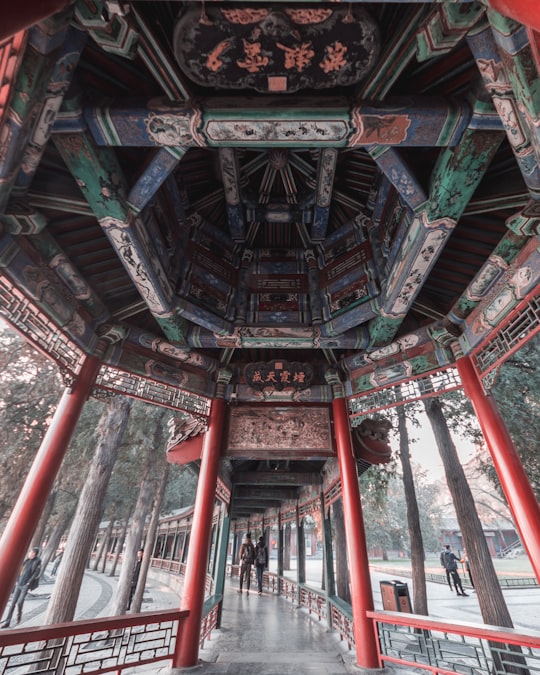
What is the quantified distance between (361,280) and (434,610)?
10838 mm

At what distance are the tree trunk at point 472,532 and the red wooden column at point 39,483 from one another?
8141mm

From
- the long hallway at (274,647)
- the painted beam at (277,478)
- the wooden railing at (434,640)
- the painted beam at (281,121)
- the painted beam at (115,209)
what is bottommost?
the long hallway at (274,647)

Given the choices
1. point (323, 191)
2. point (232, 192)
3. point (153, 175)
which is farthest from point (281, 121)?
point (232, 192)

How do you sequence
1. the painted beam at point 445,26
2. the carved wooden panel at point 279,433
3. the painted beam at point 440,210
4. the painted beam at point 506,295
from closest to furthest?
1. the painted beam at point 445,26
2. the painted beam at point 440,210
3. the painted beam at point 506,295
4. the carved wooden panel at point 279,433

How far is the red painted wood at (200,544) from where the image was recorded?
13.3ft

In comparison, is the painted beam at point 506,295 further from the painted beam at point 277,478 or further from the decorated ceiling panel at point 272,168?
the painted beam at point 277,478

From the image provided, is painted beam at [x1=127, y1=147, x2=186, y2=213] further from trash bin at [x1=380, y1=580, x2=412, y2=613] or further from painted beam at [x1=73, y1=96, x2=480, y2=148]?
trash bin at [x1=380, y1=580, x2=412, y2=613]

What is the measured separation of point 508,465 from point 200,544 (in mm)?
4195

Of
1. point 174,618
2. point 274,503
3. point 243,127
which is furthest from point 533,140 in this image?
point 274,503

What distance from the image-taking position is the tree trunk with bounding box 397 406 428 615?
26.4ft

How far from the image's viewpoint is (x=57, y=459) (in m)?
3.86

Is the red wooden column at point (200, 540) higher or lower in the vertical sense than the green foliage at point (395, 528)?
lower

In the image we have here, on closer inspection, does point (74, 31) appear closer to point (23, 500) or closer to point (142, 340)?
point (142, 340)

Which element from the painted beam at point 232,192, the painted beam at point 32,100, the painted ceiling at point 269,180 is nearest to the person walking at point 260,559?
the painted ceiling at point 269,180
